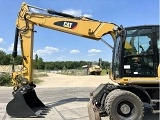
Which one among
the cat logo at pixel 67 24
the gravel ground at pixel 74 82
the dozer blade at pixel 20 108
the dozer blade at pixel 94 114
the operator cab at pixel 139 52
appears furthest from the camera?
the gravel ground at pixel 74 82

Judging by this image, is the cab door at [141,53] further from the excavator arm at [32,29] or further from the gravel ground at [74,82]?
the gravel ground at [74,82]

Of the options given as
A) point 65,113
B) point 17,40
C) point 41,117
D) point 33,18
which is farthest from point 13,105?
point 33,18

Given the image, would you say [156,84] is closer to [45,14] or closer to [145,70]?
[145,70]

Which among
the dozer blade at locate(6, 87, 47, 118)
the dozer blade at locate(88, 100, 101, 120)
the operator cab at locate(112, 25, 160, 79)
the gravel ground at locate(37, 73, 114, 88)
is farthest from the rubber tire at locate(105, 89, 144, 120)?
the gravel ground at locate(37, 73, 114, 88)

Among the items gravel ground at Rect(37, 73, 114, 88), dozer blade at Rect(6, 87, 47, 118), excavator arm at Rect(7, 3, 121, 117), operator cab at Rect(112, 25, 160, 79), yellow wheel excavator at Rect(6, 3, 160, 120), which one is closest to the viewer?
yellow wheel excavator at Rect(6, 3, 160, 120)

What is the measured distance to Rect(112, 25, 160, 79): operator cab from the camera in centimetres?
838

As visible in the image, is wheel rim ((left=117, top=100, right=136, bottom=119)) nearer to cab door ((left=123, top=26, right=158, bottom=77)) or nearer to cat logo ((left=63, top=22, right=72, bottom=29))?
cab door ((left=123, top=26, right=158, bottom=77))

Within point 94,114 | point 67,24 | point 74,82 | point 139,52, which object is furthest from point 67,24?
point 74,82

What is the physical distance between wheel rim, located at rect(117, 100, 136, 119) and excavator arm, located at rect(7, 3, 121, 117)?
271 cm

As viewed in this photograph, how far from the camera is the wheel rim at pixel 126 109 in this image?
8.03 m

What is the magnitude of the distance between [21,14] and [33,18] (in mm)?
477

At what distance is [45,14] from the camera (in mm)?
10695

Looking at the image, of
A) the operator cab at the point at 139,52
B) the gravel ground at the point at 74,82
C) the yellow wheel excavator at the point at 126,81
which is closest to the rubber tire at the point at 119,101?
the yellow wheel excavator at the point at 126,81

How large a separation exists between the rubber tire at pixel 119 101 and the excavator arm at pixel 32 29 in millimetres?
2564
